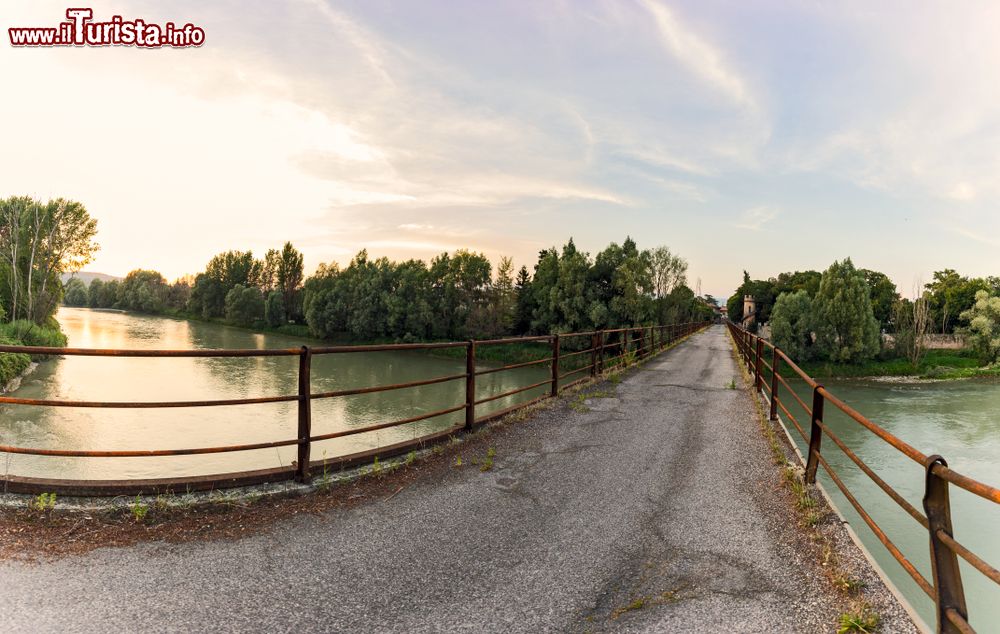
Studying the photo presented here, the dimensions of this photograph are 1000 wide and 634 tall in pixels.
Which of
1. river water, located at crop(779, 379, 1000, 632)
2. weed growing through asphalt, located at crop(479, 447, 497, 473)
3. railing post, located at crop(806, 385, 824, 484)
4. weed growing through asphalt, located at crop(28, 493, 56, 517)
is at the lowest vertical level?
river water, located at crop(779, 379, 1000, 632)

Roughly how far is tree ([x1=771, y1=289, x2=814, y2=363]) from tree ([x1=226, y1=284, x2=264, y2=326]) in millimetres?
76193

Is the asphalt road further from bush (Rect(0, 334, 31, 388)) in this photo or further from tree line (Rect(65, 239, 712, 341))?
tree line (Rect(65, 239, 712, 341))

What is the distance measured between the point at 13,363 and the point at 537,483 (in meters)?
35.3

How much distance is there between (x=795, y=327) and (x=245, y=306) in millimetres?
79667

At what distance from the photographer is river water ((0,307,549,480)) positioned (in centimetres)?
1563

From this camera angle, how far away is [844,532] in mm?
3406

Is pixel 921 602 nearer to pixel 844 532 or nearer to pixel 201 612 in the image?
pixel 844 532

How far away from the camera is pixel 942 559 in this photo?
2129 millimetres

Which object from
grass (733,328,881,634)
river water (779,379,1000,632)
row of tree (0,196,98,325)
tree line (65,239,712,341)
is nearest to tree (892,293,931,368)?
river water (779,379,1000,632)

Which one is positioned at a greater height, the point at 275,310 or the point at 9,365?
the point at 275,310

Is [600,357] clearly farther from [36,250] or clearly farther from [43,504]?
[36,250]

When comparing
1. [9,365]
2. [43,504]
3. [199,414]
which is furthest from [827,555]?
[9,365]

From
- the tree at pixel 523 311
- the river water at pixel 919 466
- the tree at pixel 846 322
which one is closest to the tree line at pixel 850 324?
the tree at pixel 846 322

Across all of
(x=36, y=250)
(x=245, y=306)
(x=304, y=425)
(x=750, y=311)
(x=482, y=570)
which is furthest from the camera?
(x=750, y=311)
